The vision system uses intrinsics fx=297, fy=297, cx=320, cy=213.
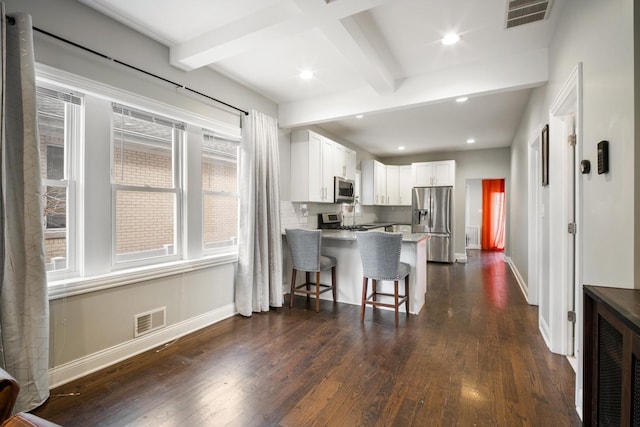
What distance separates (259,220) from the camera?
11.1 ft

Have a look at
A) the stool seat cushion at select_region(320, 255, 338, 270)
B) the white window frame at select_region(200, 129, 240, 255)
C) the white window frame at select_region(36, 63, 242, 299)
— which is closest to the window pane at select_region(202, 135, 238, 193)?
the white window frame at select_region(200, 129, 240, 255)

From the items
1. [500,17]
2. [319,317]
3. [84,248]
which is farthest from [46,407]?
[500,17]

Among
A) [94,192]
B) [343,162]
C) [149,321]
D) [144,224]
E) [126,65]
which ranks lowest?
[149,321]

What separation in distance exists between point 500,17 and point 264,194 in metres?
2.59

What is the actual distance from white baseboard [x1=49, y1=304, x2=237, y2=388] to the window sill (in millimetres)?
475

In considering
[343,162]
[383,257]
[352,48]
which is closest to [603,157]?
[352,48]

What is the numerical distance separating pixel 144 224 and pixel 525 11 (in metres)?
3.35

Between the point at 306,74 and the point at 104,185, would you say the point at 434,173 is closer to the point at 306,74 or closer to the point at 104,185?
the point at 306,74

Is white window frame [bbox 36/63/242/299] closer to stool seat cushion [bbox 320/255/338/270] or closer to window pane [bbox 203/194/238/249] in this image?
window pane [bbox 203/194/238/249]

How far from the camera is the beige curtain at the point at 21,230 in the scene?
1.64 m

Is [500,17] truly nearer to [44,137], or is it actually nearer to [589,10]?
[589,10]

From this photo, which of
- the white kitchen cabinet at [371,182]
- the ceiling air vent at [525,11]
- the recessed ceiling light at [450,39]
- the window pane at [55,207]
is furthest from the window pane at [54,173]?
the white kitchen cabinet at [371,182]

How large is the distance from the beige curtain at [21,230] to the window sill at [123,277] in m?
0.20

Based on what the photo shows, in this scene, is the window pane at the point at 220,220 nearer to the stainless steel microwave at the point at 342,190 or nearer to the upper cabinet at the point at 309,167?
the upper cabinet at the point at 309,167
